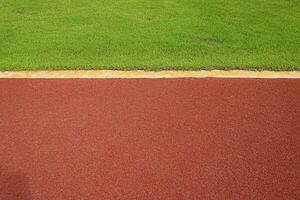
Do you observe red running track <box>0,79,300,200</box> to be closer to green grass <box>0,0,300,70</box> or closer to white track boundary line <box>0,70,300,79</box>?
white track boundary line <box>0,70,300,79</box>

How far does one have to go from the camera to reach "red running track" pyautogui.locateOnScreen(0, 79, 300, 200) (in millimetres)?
5062

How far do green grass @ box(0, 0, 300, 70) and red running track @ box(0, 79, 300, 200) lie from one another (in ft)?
3.41

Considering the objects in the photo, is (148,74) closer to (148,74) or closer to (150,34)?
(148,74)

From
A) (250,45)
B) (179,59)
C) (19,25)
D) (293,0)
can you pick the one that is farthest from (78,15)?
(293,0)

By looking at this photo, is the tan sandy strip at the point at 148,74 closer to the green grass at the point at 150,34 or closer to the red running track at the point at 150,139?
the green grass at the point at 150,34

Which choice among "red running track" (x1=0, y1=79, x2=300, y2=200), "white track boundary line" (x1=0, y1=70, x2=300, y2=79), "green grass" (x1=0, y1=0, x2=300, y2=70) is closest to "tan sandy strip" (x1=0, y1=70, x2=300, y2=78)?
"white track boundary line" (x1=0, y1=70, x2=300, y2=79)

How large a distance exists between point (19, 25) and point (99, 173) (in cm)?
723

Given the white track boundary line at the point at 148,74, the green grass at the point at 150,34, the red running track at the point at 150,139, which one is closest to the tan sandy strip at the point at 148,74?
the white track boundary line at the point at 148,74

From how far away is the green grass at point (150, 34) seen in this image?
8.84 meters

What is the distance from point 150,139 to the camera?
5.97m

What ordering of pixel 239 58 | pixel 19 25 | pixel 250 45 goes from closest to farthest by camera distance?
pixel 239 58 < pixel 250 45 < pixel 19 25

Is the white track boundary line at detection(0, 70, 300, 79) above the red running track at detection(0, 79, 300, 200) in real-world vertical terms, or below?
above

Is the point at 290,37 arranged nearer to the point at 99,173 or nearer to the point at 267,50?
the point at 267,50

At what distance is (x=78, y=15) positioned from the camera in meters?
11.8
